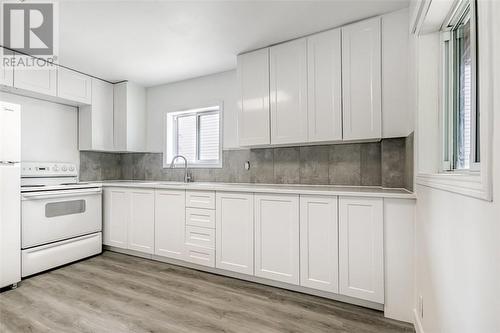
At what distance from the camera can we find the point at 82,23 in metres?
2.31

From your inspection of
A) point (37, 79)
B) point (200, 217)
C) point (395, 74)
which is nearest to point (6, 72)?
point (37, 79)

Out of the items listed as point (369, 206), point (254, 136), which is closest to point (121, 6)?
point (254, 136)

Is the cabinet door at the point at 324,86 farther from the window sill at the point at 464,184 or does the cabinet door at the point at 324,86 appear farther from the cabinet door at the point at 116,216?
the cabinet door at the point at 116,216

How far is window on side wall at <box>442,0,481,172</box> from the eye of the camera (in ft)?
3.65

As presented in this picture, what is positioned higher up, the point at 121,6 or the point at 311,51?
the point at 121,6

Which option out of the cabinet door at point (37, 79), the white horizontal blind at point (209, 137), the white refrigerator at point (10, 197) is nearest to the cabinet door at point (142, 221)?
the white horizontal blind at point (209, 137)

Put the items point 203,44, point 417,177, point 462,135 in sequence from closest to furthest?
point 462,135, point 417,177, point 203,44

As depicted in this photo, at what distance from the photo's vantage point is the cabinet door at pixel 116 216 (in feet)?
10.9

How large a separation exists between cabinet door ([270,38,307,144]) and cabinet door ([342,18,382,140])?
38 cm

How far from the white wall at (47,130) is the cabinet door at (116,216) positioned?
2.66ft

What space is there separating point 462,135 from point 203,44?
93.2 inches

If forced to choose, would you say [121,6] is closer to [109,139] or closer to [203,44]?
[203,44]

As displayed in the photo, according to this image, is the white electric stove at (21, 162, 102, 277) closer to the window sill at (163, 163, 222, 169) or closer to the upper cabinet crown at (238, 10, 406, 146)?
the window sill at (163, 163, 222, 169)

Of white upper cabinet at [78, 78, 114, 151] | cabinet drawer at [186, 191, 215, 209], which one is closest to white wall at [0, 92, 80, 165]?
white upper cabinet at [78, 78, 114, 151]
